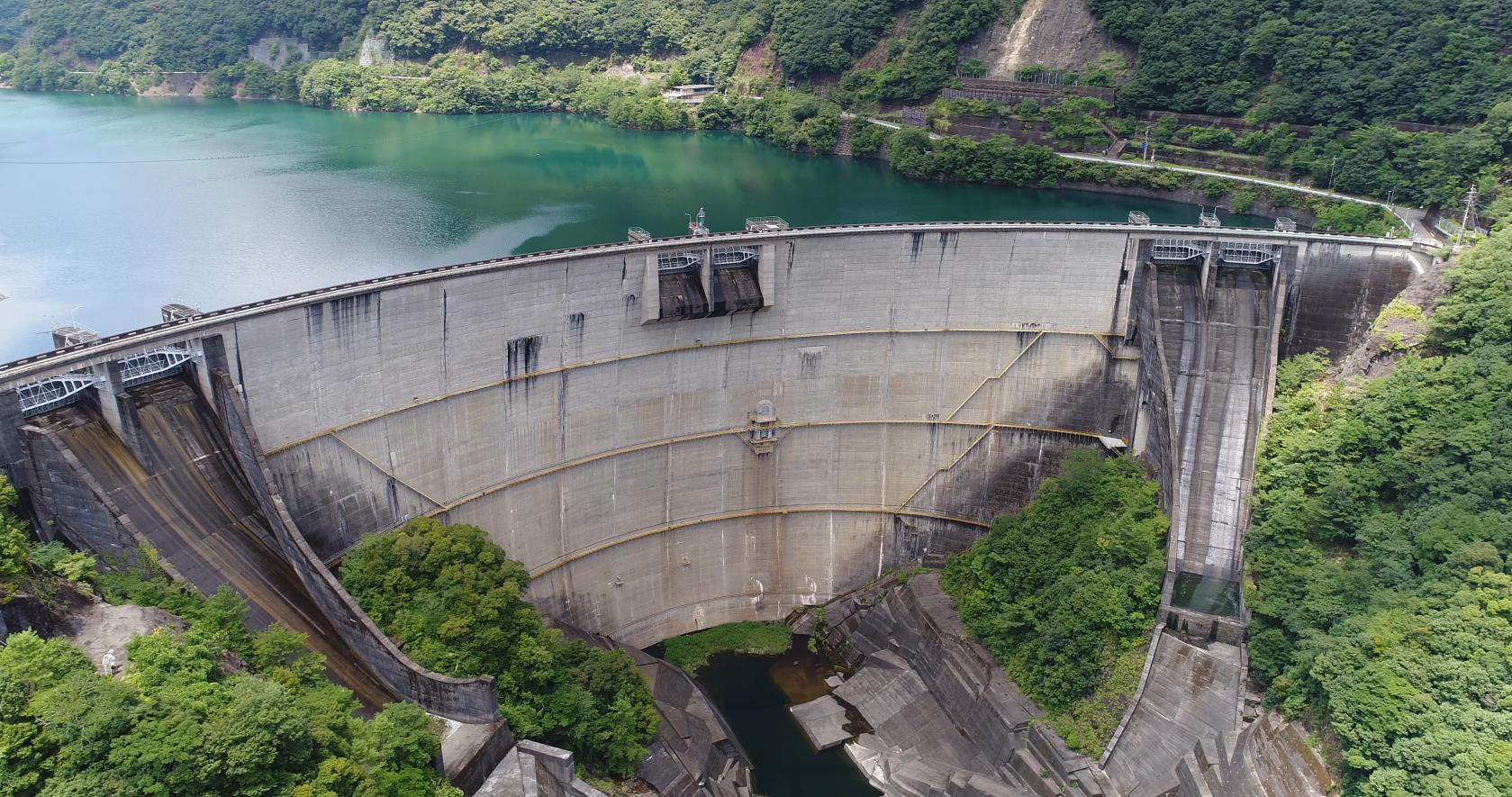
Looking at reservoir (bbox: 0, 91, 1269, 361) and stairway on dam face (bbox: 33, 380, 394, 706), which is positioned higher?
reservoir (bbox: 0, 91, 1269, 361)

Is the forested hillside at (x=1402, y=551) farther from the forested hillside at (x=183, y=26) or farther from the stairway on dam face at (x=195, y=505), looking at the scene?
the forested hillside at (x=183, y=26)

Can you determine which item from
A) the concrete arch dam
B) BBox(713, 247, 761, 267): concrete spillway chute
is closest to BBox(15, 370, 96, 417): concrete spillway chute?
the concrete arch dam

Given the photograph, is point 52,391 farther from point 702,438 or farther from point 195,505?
point 702,438

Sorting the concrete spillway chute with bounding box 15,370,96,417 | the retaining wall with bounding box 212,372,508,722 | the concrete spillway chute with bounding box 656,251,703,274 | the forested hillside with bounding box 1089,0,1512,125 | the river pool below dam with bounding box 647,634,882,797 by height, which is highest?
the forested hillside with bounding box 1089,0,1512,125

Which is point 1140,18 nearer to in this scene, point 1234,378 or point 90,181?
point 1234,378

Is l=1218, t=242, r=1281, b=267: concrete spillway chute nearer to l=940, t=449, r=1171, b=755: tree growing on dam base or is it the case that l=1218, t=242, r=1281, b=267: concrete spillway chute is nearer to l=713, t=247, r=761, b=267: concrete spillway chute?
l=940, t=449, r=1171, b=755: tree growing on dam base
